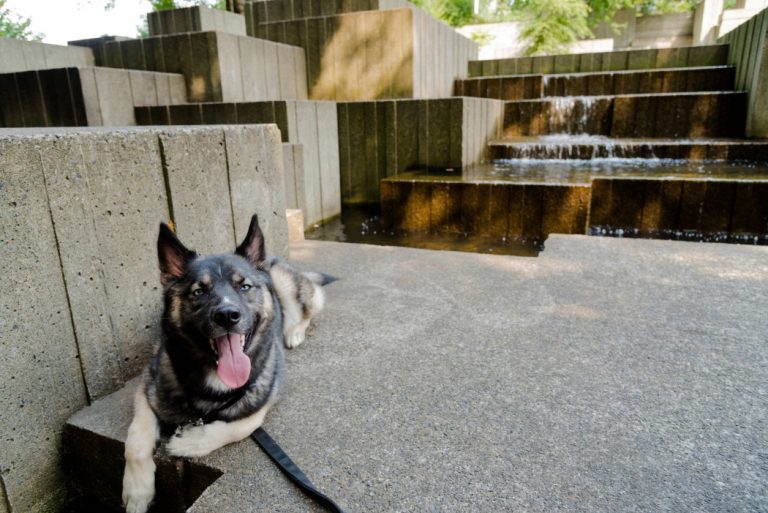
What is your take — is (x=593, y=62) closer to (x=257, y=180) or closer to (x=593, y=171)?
(x=593, y=171)

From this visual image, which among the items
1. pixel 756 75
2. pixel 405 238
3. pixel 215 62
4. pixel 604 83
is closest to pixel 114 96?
pixel 215 62

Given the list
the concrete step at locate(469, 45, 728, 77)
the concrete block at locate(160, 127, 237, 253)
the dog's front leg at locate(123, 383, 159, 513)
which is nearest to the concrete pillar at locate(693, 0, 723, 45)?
the concrete step at locate(469, 45, 728, 77)

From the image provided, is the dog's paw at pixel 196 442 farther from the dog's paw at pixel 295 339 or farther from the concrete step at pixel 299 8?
the concrete step at pixel 299 8

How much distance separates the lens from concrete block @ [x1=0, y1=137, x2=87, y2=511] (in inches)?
79.4

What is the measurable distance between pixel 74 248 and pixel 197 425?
970 millimetres

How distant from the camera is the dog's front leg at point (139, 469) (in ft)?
6.60

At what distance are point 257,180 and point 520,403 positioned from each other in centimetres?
228

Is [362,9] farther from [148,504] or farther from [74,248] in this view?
[148,504]

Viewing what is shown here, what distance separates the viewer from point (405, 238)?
638 centimetres

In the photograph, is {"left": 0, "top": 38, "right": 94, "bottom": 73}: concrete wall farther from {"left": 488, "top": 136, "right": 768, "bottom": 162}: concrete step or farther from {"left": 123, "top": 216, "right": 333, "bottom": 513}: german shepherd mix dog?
{"left": 123, "top": 216, "right": 333, "bottom": 513}: german shepherd mix dog

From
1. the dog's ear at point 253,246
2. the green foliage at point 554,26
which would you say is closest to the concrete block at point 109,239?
the dog's ear at point 253,246

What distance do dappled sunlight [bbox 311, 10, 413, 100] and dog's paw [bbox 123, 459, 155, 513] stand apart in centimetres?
779

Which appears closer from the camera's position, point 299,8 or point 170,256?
point 170,256

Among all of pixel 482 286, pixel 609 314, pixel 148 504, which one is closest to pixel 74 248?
pixel 148 504
